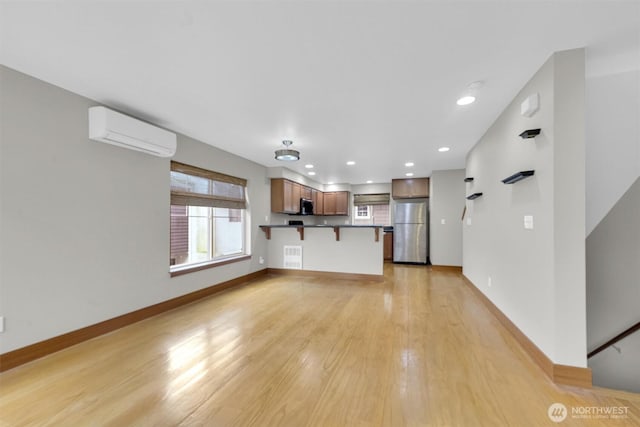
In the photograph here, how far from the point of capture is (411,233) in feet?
22.4

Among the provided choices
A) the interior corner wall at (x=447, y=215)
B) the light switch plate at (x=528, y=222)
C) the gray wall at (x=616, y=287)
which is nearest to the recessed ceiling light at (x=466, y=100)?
the light switch plate at (x=528, y=222)

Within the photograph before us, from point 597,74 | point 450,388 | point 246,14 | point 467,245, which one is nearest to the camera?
point 246,14

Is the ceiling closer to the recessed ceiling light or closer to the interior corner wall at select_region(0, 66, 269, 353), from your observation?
the recessed ceiling light

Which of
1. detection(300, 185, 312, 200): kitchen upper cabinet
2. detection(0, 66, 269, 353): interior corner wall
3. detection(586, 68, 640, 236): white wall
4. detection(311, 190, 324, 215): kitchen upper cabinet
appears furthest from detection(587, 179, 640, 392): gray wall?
detection(311, 190, 324, 215): kitchen upper cabinet

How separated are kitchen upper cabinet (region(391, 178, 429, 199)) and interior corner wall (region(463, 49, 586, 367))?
3957 mm

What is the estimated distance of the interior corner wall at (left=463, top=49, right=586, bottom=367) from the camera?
176cm

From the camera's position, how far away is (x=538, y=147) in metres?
2.01

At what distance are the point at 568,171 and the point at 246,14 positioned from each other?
236 centimetres

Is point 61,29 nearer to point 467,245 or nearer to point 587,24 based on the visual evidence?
point 587,24

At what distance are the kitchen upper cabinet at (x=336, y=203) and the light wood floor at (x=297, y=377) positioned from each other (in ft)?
16.7

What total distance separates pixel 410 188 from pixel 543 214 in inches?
202

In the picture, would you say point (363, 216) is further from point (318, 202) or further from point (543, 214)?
point (543, 214)

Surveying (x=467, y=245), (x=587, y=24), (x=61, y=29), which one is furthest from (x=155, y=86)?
(x=467, y=245)

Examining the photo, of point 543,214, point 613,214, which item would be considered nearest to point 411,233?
point 613,214
